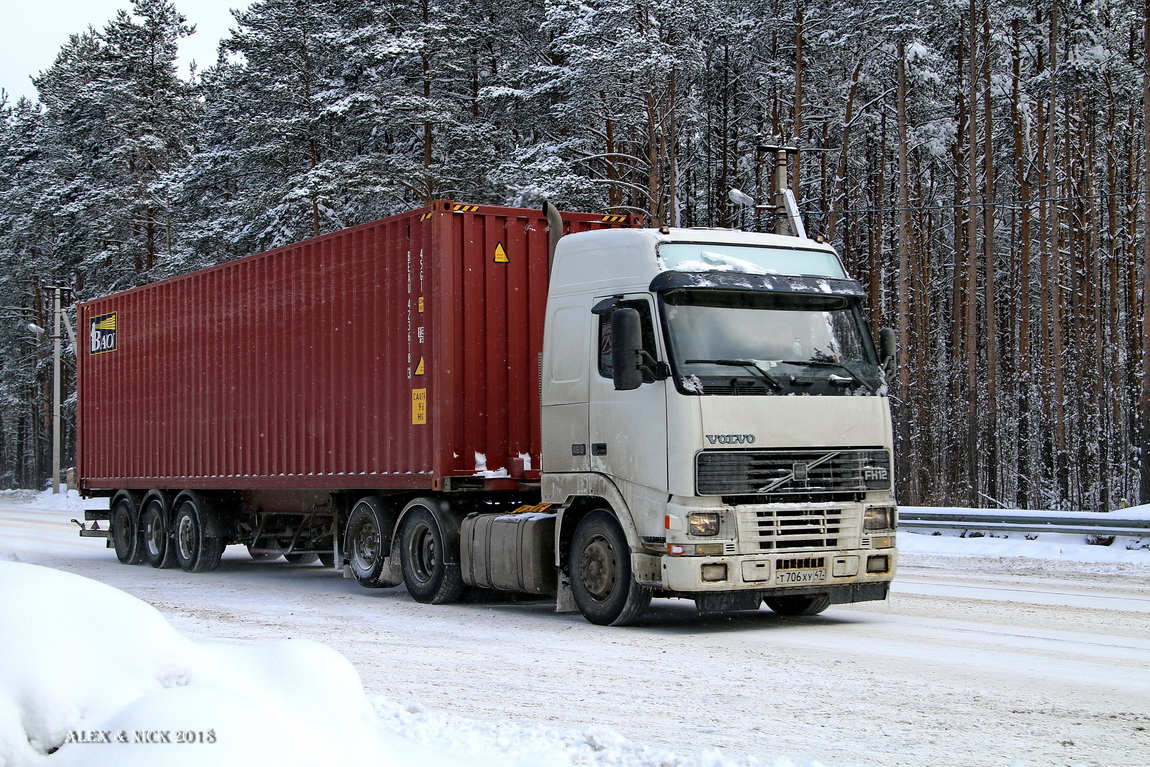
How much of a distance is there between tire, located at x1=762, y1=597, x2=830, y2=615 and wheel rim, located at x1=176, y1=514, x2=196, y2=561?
926 cm

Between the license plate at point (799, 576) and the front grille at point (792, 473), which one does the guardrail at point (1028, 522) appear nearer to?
the front grille at point (792, 473)

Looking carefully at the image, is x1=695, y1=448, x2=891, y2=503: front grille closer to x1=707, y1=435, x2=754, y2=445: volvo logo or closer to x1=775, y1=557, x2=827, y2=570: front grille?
x1=707, y1=435, x2=754, y2=445: volvo logo

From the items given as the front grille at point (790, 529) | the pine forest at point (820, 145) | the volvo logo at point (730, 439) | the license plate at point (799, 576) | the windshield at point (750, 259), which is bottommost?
the license plate at point (799, 576)

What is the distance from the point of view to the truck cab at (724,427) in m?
9.83

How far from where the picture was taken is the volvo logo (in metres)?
9.77

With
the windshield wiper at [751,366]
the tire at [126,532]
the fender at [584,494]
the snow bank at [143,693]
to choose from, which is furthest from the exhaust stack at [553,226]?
the tire at [126,532]

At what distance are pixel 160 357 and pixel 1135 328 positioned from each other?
31.3 m

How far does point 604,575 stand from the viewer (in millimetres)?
10758

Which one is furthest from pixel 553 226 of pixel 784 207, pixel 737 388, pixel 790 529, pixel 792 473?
pixel 784 207

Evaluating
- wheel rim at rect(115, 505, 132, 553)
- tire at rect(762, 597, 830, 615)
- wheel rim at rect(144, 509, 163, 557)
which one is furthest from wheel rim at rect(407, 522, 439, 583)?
wheel rim at rect(115, 505, 132, 553)

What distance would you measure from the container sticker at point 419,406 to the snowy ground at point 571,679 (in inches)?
75.6

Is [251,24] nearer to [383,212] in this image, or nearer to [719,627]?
[383,212]

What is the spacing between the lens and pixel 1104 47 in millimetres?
33062

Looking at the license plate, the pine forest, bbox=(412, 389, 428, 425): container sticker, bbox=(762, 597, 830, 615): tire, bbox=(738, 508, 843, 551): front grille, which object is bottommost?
bbox=(762, 597, 830, 615): tire
